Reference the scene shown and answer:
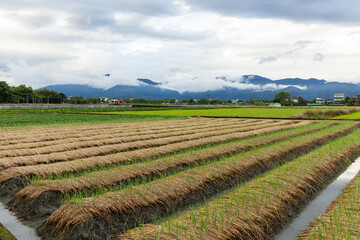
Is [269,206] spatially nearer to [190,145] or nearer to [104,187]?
[104,187]

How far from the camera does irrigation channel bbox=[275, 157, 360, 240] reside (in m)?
6.72

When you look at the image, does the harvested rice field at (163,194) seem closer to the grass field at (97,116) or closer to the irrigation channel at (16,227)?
the irrigation channel at (16,227)

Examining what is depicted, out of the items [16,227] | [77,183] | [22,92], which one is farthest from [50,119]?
[22,92]

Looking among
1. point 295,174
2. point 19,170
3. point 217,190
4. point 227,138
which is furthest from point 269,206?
point 227,138

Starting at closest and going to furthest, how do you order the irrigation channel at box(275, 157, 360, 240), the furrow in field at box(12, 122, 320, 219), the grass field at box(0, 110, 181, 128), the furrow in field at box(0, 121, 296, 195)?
the irrigation channel at box(275, 157, 360, 240), the furrow in field at box(12, 122, 320, 219), the furrow in field at box(0, 121, 296, 195), the grass field at box(0, 110, 181, 128)

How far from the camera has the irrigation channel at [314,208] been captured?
22.0 feet

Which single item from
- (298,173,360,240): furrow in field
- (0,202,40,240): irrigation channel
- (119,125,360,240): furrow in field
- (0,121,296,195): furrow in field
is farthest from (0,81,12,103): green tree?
(298,173,360,240): furrow in field

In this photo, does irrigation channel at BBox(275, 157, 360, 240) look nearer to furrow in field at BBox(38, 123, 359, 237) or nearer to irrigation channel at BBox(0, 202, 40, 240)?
furrow in field at BBox(38, 123, 359, 237)

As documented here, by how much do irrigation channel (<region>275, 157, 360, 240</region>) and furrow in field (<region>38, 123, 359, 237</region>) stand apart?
8.28 feet

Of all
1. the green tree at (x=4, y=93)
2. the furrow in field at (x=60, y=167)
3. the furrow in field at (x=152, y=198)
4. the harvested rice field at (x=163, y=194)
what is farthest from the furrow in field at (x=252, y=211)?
the green tree at (x=4, y=93)

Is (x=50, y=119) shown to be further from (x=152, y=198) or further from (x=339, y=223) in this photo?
(x=339, y=223)

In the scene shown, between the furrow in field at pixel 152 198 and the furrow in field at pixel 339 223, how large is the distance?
321cm

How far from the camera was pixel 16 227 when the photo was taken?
6.89 metres

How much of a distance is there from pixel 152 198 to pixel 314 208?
14.4 ft
